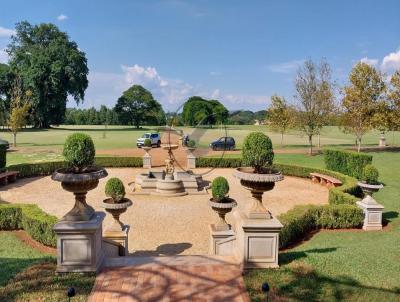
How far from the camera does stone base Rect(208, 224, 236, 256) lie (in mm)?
8438

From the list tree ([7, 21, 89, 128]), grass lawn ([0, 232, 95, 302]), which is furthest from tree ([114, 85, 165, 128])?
grass lawn ([0, 232, 95, 302])

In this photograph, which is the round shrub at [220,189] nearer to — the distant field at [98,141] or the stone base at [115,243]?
the stone base at [115,243]

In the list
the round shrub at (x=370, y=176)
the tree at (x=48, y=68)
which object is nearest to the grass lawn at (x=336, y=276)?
the round shrub at (x=370, y=176)

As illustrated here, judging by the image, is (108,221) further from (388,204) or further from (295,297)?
(388,204)

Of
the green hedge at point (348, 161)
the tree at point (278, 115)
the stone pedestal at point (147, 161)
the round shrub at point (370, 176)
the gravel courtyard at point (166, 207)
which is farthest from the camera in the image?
the tree at point (278, 115)

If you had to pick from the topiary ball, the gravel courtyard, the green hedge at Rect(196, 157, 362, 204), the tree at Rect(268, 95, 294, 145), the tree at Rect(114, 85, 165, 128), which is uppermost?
the tree at Rect(114, 85, 165, 128)

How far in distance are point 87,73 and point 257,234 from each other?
67.7 meters

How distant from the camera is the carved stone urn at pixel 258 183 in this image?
6.37 m

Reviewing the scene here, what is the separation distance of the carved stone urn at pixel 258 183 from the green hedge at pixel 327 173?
7.27 metres

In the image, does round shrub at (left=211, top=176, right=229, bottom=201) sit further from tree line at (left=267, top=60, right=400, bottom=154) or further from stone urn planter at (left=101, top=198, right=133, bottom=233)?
tree line at (left=267, top=60, right=400, bottom=154)

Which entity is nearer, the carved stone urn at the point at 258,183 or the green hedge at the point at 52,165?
the carved stone urn at the point at 258,183

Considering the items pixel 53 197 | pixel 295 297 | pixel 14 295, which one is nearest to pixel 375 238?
pixel 295 297

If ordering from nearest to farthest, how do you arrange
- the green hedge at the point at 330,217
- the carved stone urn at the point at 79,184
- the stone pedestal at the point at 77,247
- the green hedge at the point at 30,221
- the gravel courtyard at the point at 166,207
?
the carved stone urn at the point at 79,184
the stone pedestal at the point at 77,247
the green hedge at the point at 30,221
the gravel courtyard at the point at 166,207
the green hedge at the point at 330,217

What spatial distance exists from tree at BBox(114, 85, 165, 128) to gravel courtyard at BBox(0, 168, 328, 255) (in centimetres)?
7490
